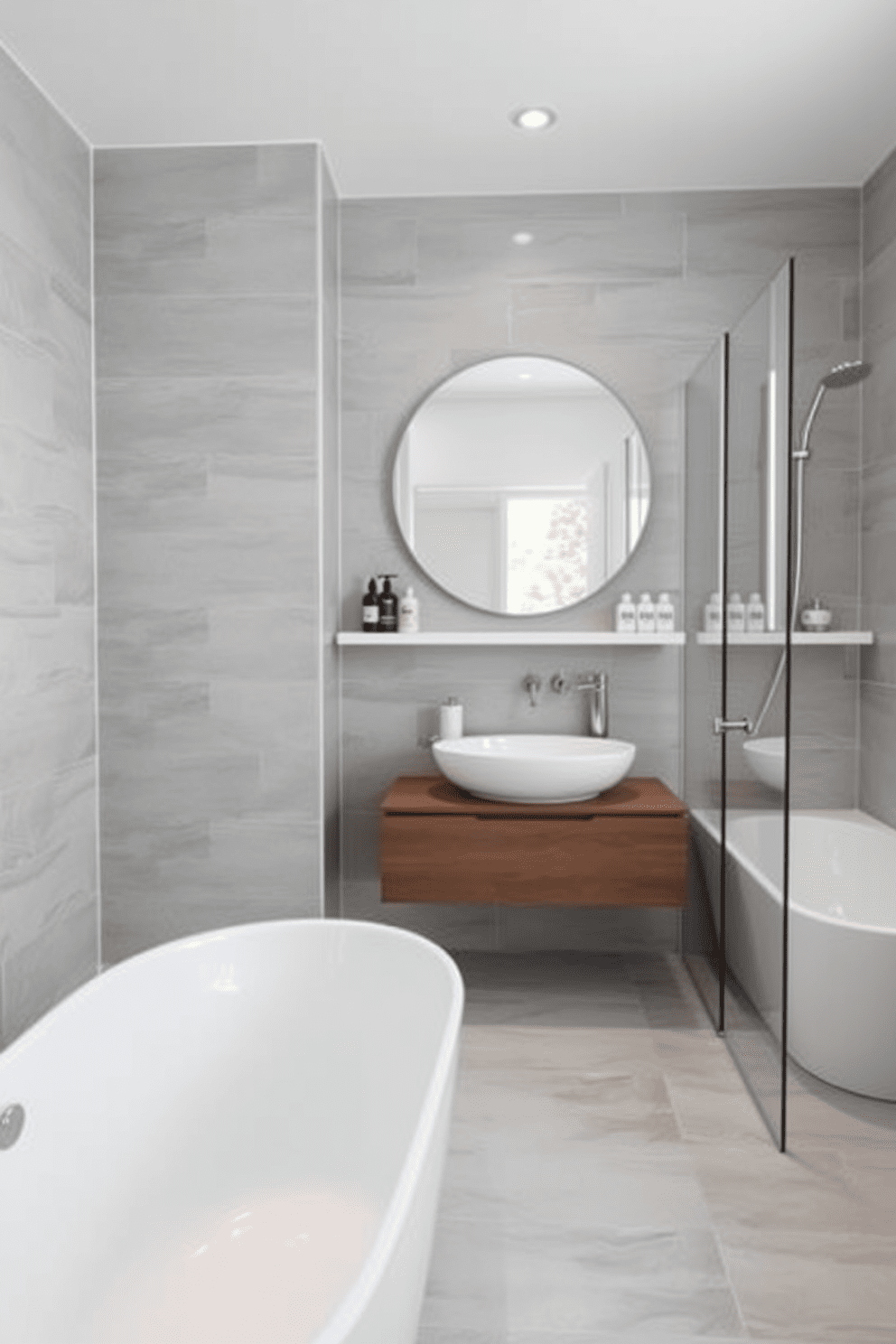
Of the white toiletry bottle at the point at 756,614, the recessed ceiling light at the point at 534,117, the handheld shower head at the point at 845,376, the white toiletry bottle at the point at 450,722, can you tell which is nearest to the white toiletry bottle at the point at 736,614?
the white toiletry bottle at the point at 756,614

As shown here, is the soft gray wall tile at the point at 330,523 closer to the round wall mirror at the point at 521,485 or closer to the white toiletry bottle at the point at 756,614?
the round wall mirror at the point at 521,485

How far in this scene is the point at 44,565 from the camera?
8.94ft

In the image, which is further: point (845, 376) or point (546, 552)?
point (546, 552)

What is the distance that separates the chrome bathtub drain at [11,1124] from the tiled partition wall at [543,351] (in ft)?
6.46

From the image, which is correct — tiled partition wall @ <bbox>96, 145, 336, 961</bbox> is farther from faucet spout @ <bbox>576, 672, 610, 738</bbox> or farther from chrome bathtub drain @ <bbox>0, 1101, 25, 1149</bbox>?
chrome bathtub drain @ <bbox>0, 1101, 25, 1149</bbox>

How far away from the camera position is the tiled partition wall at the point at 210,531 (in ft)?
9.98

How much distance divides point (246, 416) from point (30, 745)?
1.15 metres

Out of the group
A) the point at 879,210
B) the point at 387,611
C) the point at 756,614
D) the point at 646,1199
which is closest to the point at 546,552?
the point at 387,611

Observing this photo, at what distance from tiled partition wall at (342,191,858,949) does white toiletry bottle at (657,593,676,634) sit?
0.09m

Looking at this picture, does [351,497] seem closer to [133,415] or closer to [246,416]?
[246,416]

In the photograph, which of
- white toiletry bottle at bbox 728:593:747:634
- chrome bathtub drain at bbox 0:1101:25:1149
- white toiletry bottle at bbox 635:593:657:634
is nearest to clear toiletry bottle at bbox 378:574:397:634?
white toiletry bottle at bbox 635:593:657:634

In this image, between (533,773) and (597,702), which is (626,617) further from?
(533,773)

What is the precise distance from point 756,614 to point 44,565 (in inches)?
73.5

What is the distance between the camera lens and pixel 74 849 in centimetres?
296
